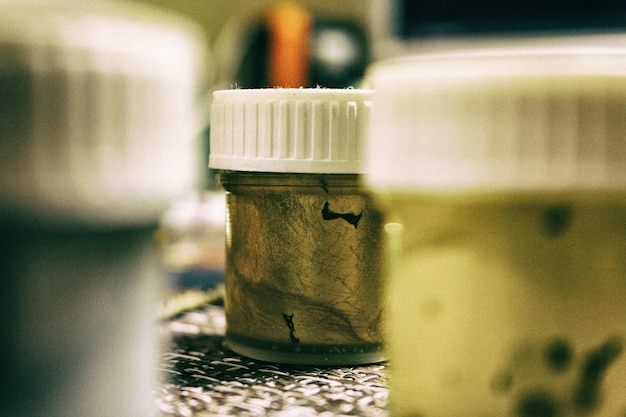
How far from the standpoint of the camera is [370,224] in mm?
436

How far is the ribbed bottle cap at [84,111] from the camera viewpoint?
0.22m

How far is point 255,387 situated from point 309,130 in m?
0.15

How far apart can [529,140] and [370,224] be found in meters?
0.19

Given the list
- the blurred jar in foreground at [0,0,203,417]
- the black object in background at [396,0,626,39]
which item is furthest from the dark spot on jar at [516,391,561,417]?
the black object in background at [396,0,626,39]

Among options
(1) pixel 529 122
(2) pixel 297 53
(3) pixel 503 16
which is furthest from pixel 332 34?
(1) pixel 529 122

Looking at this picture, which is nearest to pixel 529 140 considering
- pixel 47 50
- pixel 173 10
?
pixel 47 50

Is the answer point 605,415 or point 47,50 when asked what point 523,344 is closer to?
point 605,415

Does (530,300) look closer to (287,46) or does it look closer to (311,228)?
(311,228)

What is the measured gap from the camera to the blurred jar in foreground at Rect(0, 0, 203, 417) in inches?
8.6

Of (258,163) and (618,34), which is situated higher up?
(618,34)

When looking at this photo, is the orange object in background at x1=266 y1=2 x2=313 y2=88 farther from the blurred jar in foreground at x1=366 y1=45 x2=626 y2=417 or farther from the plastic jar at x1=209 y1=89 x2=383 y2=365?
the blurred jar in foreground at x1=366 y1=45 x2=626 y2=417

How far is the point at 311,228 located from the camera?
430 mm

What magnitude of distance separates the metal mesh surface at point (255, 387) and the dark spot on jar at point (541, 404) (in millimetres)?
99

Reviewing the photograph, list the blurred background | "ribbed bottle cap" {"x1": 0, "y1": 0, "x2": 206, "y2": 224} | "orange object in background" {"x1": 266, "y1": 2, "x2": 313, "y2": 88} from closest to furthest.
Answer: "ribbed bottle cap" {"x1": 0, "y1": 0, "x2": 206, "y2": 224} < the blurred background < "orange object in background" {"x1": 266, "y1": 2, "x2": 313, "y2": 88}
